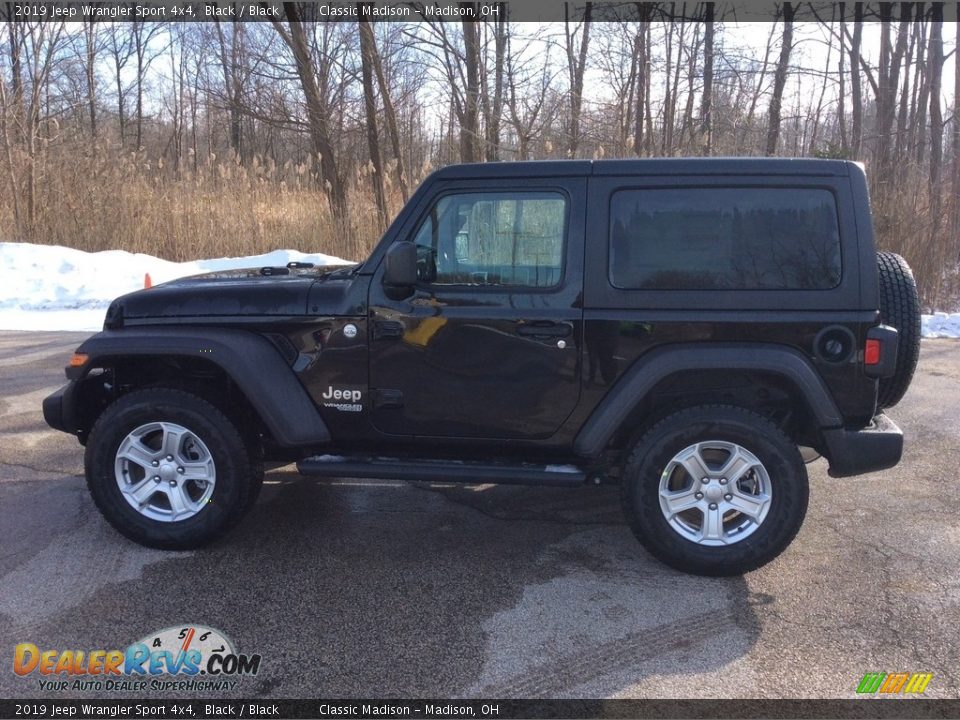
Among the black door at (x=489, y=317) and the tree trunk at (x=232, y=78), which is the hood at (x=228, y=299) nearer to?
the black door at (x=489, y=317)

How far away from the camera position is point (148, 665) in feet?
10.6

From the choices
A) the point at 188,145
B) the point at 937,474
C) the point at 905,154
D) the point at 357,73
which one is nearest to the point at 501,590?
the point at 937,474

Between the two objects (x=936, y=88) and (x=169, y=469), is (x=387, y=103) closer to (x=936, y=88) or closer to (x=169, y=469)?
(x=936, y=88)

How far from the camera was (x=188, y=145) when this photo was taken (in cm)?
3800

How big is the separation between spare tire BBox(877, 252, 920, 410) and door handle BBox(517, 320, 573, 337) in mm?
1561

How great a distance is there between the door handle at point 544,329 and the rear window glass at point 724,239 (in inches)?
12.9

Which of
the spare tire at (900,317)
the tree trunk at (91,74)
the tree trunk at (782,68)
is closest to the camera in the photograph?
the spare tire at (900,317)

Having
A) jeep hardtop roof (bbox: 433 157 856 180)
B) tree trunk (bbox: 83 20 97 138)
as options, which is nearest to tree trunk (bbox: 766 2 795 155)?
jeep hardtop roof (bbox: 433 157 856 180)

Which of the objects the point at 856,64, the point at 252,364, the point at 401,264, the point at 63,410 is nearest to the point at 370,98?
the point at 856,64

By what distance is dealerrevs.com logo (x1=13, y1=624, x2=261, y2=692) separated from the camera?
312 cm

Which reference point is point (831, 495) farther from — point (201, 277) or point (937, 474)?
point (201, 277)

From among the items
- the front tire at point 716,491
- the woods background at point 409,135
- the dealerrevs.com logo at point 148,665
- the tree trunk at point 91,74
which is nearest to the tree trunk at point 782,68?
the woods background at point 409,135

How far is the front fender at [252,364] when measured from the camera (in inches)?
163

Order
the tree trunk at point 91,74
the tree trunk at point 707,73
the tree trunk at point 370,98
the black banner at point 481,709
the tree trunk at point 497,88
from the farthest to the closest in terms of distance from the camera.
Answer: the tree trunk at point 91,74 < the tree trunk at point 707,73 < the tree trunk at point 497,88 < the tree trunk at point 370,98 < the black banner at point 481,709
